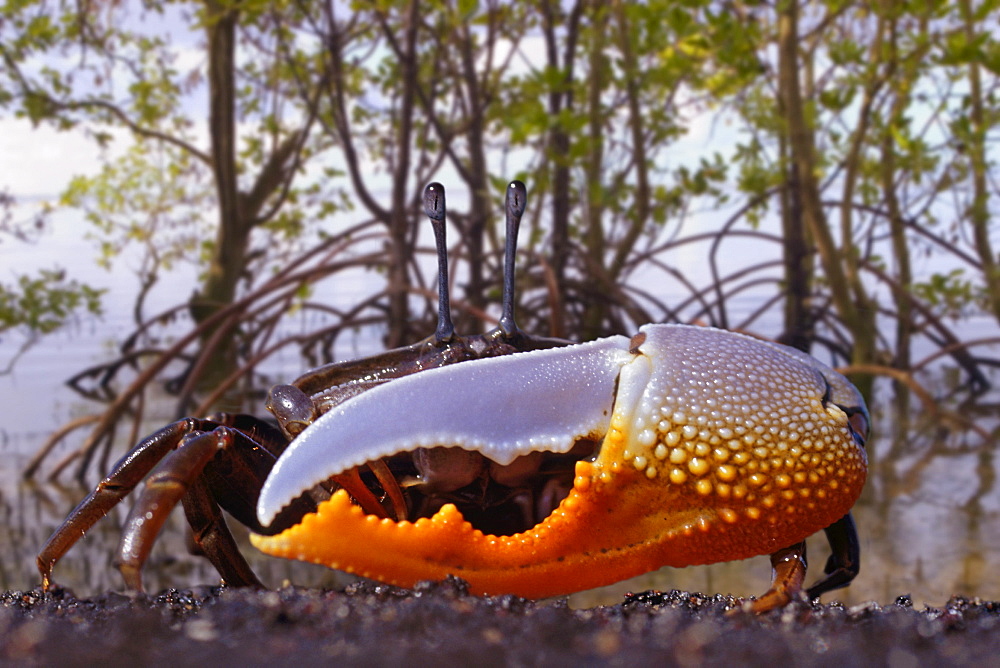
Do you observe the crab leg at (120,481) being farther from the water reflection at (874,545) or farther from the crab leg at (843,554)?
the water reflection at (874,545)

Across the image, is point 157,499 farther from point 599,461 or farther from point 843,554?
point 843,554

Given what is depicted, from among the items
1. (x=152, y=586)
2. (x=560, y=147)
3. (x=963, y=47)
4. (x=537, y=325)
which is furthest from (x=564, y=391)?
(x=537, y=325)

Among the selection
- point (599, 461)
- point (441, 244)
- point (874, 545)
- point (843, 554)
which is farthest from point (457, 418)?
point (874, 545)

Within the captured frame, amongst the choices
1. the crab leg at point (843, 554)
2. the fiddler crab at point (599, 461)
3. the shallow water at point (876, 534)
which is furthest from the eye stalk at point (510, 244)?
the shallow water at point (876, 534)

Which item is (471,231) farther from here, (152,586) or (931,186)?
(931,186)

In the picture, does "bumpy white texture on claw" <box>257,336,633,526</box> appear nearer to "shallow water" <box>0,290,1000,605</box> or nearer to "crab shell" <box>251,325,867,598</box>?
"crab shell" <box>251,325,867,598</box>
